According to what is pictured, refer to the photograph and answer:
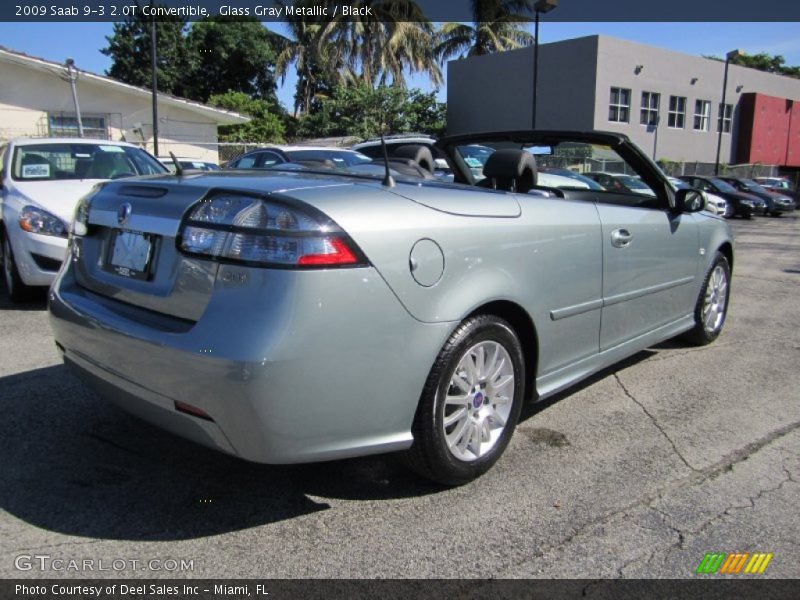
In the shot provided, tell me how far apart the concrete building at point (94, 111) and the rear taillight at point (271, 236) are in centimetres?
1991

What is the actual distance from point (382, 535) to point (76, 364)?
4.94 feet

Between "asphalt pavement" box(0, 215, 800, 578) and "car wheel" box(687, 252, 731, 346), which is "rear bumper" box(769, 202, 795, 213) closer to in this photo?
"car wheel" box(687, 252, 731, 346)

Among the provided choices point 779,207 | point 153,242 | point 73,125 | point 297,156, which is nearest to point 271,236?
point 153,242

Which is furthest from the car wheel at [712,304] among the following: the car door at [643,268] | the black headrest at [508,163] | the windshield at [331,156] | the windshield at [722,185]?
the windshield at [722,185]

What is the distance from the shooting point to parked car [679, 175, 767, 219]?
22.7m

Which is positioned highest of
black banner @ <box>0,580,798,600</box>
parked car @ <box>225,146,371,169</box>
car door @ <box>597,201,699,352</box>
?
parked car @ <box>225,146,371,169</box>

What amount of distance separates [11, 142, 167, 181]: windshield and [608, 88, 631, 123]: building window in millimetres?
28004

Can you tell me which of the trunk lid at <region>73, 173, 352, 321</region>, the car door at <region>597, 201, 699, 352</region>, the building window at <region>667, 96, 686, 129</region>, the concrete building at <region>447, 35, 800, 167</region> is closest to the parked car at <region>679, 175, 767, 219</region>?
the concrete building at <region>447, 35, 800, 167</region>

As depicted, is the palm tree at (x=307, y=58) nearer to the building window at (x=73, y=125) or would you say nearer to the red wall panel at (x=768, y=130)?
the building window at (x=73, y=125)

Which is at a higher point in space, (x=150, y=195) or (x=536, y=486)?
(x=150, y=195)

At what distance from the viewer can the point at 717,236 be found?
502 cm

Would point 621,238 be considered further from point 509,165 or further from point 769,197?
point 769,197

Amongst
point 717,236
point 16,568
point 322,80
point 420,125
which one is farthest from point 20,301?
point 322,80

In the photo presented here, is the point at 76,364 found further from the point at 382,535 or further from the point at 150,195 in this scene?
the point at 382,535
